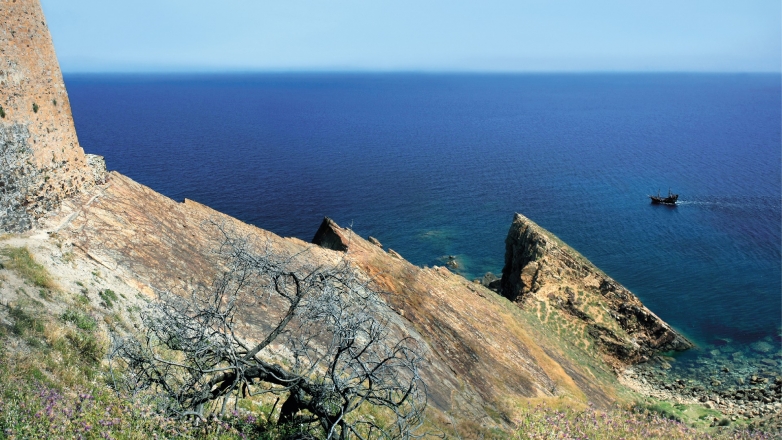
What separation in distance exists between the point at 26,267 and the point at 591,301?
140ft

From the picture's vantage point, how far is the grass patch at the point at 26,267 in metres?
15.9

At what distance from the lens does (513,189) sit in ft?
328

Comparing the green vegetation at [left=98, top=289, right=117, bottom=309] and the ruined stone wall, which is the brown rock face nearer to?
the green vegetation at [left=98, top=289, right=117, bottom=309]

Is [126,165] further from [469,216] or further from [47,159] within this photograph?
[47,159]

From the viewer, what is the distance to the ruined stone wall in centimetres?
1905

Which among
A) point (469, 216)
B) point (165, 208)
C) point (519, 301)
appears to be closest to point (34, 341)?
point (165, 208)

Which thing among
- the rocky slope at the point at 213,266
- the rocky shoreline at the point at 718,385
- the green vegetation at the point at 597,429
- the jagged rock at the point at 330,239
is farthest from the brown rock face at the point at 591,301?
the green vegetation at the point at 597,429

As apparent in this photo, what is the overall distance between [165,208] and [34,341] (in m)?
15.3

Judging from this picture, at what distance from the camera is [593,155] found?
13088 cm

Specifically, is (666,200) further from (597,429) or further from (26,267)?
(26,267)

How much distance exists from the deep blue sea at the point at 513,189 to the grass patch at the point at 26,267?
5220cm

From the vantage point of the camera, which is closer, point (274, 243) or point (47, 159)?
point (47, 159)

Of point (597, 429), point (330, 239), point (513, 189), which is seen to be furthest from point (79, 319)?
point (513, 189)

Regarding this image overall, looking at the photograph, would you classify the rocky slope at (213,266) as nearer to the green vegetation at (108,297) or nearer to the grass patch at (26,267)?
the grass patch at (26,267)
